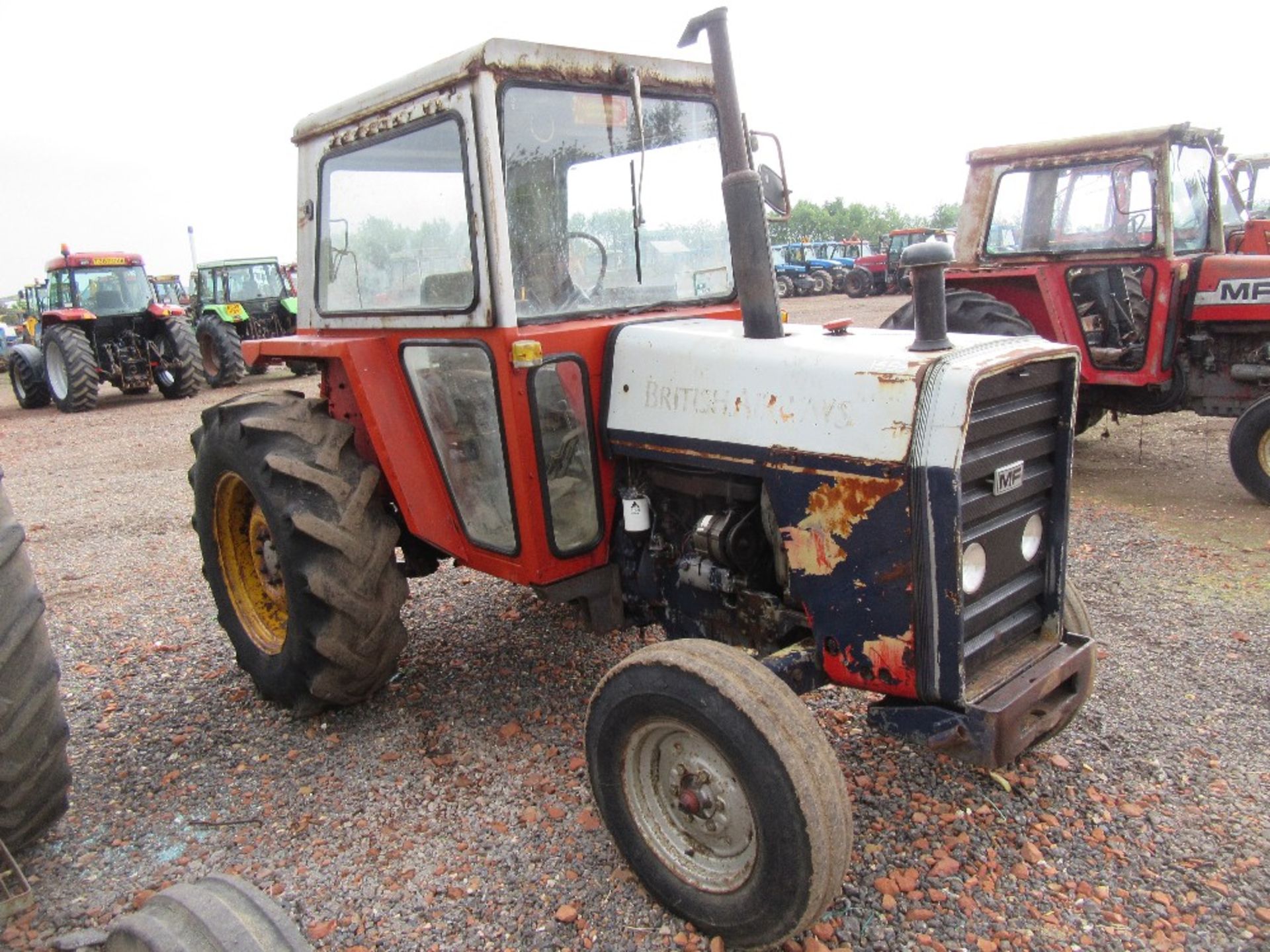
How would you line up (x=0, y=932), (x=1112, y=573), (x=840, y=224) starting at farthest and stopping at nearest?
1. (x=840, y=224)
2. (x=1112, y=573)
3. (x=0, y=932)

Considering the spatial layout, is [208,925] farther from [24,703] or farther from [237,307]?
[237,307]

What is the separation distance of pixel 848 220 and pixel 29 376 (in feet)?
188

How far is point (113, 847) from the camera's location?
8.97 ft

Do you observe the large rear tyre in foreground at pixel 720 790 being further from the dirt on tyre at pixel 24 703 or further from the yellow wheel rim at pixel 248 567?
the yellow wheel rim at pixel 248 567

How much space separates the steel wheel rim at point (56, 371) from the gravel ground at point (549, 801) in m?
10.8

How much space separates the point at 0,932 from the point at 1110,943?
2.76m

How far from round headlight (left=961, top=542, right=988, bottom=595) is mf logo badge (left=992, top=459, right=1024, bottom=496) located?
15 cm

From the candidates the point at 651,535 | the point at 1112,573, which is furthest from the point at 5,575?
the point at 1112,573

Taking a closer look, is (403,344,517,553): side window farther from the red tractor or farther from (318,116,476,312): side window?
the red tractor

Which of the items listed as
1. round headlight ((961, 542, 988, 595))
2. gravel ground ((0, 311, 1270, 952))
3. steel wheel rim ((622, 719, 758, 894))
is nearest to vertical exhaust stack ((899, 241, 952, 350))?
round headlight ((961, 542, 988, 595))

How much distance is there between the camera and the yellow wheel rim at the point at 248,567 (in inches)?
139

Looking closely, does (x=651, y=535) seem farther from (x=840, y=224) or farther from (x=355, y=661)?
(x=840, y=224)

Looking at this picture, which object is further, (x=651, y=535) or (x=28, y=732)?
(x=651, y=535)

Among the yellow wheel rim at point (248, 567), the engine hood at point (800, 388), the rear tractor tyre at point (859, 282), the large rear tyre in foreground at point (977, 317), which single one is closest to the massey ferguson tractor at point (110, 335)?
the yellow wheel rim at point (248, 567)
